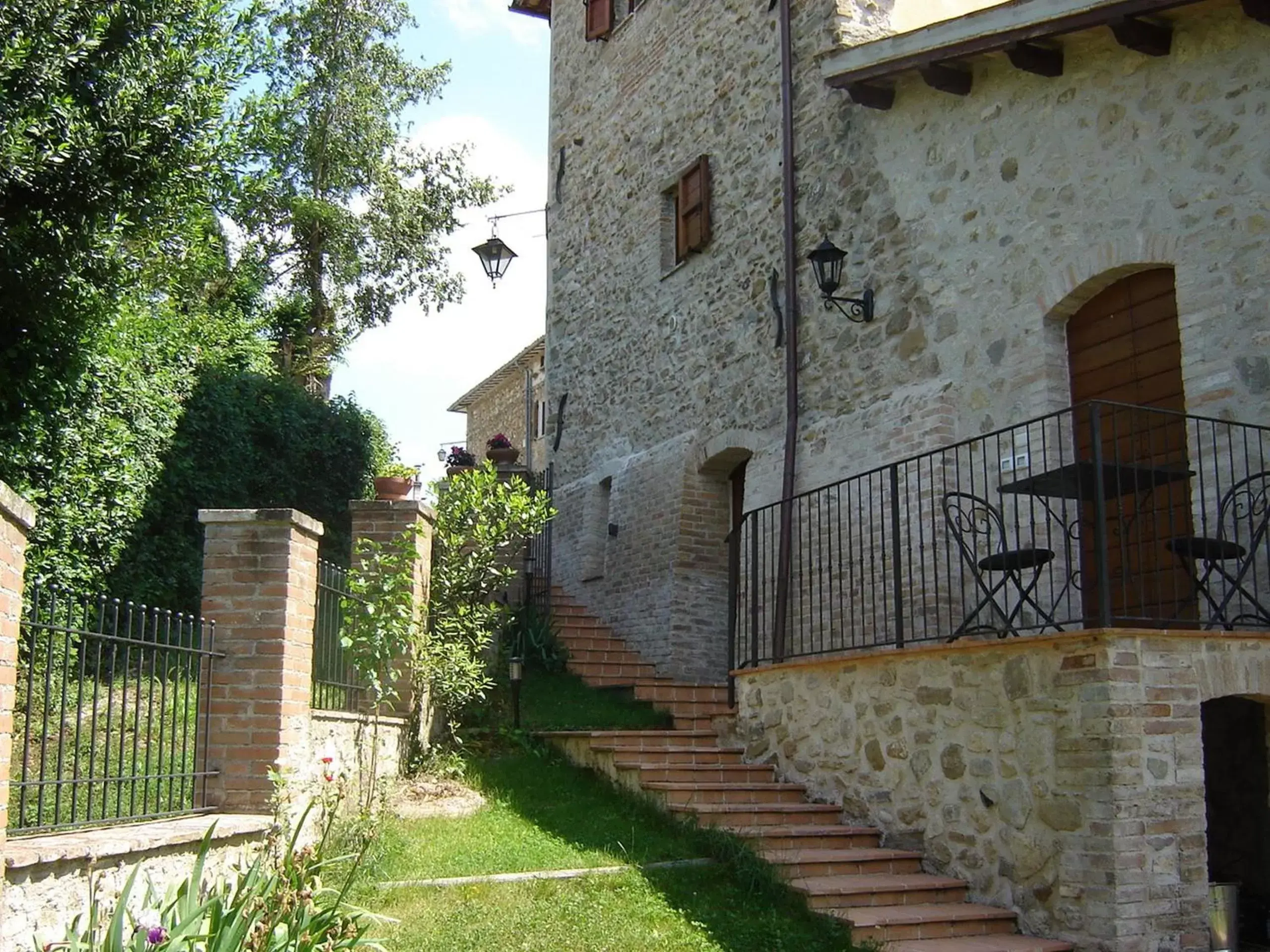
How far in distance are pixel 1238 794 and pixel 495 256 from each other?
9.28 meters

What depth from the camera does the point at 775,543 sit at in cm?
1045

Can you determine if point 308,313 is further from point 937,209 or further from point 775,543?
point 937,209

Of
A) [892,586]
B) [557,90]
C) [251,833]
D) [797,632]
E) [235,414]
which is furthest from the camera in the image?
[557,90]

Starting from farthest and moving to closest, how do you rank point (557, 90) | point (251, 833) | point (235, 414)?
point (557, 90) → point (235, 414) → point (251, 833)

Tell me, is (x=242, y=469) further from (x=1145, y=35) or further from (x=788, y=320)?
(x=1145, y=35)

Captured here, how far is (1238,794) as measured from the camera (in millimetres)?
7102

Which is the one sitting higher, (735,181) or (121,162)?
(735,181)

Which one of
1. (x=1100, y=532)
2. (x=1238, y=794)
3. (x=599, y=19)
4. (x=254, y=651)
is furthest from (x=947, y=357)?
(x=599, y=19)

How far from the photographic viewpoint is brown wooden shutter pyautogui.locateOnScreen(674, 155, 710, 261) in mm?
12125

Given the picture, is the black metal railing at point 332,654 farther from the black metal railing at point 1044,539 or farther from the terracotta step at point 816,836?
the black metal railing at point 1044,539

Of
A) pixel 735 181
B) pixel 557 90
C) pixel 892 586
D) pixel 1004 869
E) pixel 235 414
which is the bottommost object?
pixel 1004 869

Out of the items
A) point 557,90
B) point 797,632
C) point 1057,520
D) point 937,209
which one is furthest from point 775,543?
point 557,90

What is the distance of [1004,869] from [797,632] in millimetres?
3846

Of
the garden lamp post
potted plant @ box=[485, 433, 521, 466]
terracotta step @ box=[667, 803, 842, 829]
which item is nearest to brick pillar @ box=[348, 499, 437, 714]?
the garden lamp post
